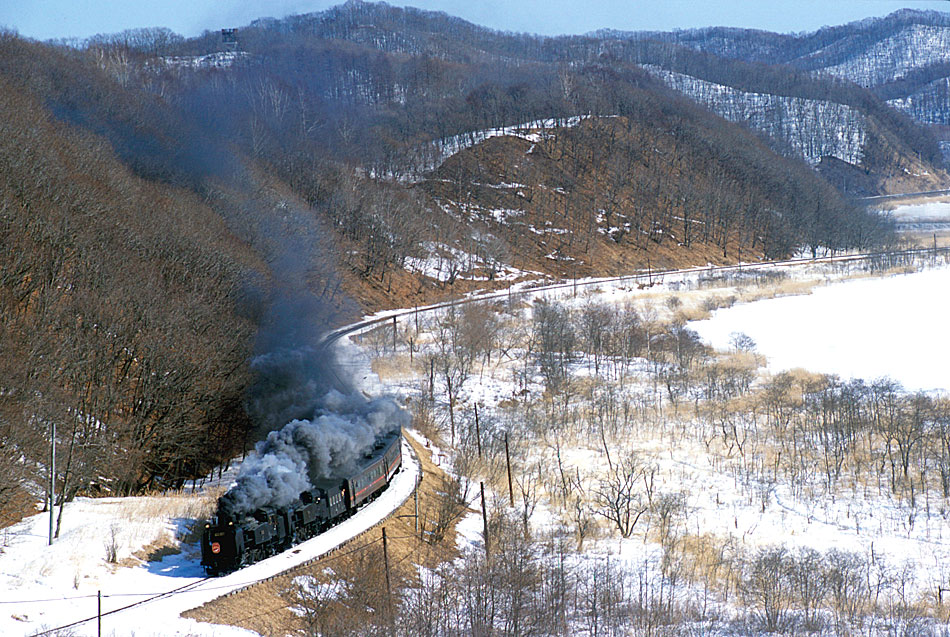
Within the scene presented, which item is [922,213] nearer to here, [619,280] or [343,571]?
[619,280]

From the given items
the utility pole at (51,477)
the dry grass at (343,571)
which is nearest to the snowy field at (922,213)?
the dry grass at (343,571)

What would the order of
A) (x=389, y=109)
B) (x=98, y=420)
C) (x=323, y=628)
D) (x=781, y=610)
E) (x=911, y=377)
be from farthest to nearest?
(x=389, y=109)
(x=911, y=377)
(x=98, y=420)
(x=781, y=610)
(x=323, y=628)

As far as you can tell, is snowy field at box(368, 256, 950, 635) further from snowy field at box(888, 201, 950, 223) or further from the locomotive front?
snowy field at box(888, 201, 950, 223)

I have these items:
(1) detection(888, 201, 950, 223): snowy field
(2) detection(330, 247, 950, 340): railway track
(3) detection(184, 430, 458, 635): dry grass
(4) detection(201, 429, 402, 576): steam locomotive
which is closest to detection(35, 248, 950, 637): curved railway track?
(2) detection(330, 247, 950, 340): railway track

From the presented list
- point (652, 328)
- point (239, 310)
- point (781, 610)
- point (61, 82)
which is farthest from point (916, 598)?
point (61, 82)

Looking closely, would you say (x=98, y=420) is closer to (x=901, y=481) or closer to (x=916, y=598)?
(x=916, y=598)

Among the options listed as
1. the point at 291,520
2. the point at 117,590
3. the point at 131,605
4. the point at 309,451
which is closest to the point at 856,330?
the point at 309,451
